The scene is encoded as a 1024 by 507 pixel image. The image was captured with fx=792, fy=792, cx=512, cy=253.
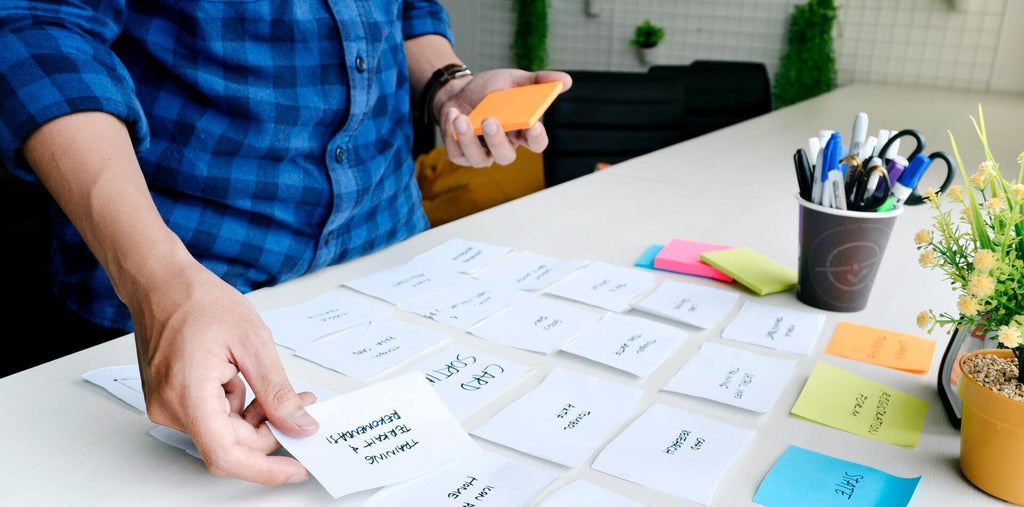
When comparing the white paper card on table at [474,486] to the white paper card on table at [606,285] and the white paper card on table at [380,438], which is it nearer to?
the white paper card on table at [380,438]

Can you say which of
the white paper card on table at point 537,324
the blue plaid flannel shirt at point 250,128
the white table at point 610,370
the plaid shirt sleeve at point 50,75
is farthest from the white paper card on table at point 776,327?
the plaid shirt sleeve at point 50,75

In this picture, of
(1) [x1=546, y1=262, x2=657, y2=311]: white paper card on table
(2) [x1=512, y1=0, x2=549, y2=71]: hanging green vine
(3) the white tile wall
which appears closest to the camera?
(1) [x1=546, y1=262, x2=657, y2=311]: white paper card on table

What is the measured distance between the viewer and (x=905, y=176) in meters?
0.77

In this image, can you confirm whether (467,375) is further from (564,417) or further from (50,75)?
(50,75)

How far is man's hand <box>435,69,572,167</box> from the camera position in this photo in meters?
0.89

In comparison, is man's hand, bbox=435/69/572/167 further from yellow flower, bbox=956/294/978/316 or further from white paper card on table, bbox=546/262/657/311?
yellow flower, bbox=956/294/978/316

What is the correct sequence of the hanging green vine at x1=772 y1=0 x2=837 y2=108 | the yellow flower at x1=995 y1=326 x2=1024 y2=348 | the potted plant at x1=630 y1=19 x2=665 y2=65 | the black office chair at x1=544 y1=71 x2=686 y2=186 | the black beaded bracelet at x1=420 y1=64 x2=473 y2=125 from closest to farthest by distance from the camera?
the yellow flower at x1=995 y1=326 x2=1024 y2=348 → the black beaded bracelet at x1=420 y1=64 x2=473 y2=125 → the black office chair at x1=544 y1=71 x2=686 y2=186 → the hanging green vine at x1=772 y1=0 x2=837 y2=108 → the potted plant at x1=630 y1=19 x2=665 y2=65

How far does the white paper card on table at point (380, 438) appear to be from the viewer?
52 centimetres

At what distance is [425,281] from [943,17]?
8.80 feet

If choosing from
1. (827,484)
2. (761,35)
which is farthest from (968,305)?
(761,35)

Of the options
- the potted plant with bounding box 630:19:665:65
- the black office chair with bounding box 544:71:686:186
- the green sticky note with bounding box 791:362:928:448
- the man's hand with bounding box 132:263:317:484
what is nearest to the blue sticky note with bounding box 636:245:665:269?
the green sticky note with bounding box 791:362:928:448

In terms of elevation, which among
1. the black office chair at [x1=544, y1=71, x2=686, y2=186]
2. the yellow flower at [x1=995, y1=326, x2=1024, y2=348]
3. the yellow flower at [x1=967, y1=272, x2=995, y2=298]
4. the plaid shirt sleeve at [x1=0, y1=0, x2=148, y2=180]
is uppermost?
the plaid shirt sleeve at [x1=0, y1=0, x2=148, y2=180]

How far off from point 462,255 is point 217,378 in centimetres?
49

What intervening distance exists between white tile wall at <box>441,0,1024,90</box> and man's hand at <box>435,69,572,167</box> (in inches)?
94.6
